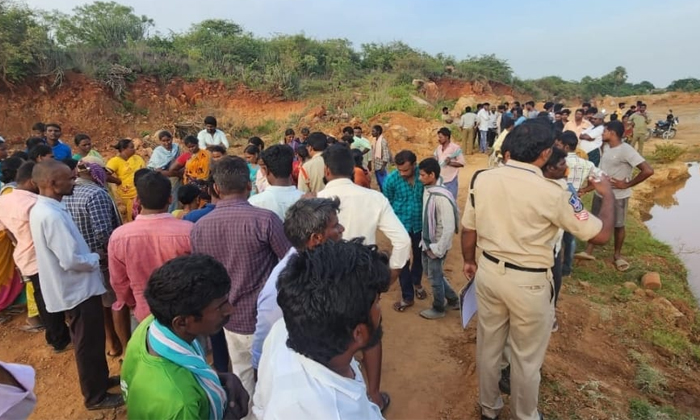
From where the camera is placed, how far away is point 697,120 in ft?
87.4

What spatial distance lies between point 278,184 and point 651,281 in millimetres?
5482

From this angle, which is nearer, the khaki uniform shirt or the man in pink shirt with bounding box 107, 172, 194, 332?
the khaki uniform shirt

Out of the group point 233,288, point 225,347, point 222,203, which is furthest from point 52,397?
point 222,203

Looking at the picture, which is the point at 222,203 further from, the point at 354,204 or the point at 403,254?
the point at 403,254

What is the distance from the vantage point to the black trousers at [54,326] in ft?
12.2

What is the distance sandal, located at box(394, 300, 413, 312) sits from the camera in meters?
4.63

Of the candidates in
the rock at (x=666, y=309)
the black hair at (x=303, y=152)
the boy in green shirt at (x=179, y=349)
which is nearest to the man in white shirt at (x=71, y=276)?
the boy in green shirt at (x=179, y=349)

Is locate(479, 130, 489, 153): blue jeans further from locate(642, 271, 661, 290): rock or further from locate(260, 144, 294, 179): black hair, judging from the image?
locate(260, 144, 294, 179): black hair

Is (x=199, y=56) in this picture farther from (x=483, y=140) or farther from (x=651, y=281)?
(x=651, y=281)

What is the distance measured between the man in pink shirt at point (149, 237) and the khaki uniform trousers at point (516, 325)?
2.01 meters

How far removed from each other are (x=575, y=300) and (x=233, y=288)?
4.36m

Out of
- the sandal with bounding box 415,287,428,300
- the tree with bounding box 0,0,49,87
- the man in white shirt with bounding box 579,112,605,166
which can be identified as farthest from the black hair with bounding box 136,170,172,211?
the tree with bounding box 0,0,49,87

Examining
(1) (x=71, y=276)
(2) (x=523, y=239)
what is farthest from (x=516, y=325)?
(1) (x=71, y=276)

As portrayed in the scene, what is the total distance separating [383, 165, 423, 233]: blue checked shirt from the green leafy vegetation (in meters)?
12.8
